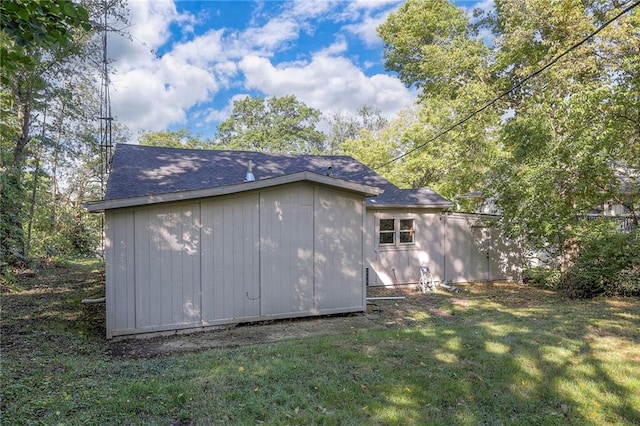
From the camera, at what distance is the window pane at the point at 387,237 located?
1033cm

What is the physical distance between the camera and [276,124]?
1407 inches

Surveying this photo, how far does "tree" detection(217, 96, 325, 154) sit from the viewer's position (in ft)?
116

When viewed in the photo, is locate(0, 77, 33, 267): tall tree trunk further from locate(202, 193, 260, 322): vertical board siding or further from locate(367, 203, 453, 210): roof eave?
locate(367, 203, 453, 210): roof eave

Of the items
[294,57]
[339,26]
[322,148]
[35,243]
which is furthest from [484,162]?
[322,148]

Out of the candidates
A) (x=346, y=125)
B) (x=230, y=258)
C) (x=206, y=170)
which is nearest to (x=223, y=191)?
(x=230, y=258)

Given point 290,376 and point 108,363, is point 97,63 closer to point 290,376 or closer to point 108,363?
point 108,363

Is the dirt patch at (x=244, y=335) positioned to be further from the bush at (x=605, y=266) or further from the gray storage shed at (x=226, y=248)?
the bush at (x=605, y=266)

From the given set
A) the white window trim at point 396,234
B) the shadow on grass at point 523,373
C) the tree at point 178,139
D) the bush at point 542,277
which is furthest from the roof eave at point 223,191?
the tree at point 178,139

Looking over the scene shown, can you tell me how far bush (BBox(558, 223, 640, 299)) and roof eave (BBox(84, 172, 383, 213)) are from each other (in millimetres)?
5614

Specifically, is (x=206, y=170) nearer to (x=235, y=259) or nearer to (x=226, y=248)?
(x=226, y=248)

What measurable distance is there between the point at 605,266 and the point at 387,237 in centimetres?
512

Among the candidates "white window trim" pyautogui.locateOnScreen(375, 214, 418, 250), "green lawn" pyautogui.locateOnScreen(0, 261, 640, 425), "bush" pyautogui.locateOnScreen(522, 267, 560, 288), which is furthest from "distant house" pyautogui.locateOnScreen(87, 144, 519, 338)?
"bush" pyautogui.locateOnScreen(522, 267, 560, 288)

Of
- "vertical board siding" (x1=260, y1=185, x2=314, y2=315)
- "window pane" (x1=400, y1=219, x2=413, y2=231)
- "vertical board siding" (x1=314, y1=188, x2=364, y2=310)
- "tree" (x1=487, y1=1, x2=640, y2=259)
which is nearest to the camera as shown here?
"vertical board siding" (x1=260, y1=185, x2=314, y2=315)

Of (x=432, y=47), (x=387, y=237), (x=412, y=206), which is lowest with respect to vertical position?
(x=387, y=237)
